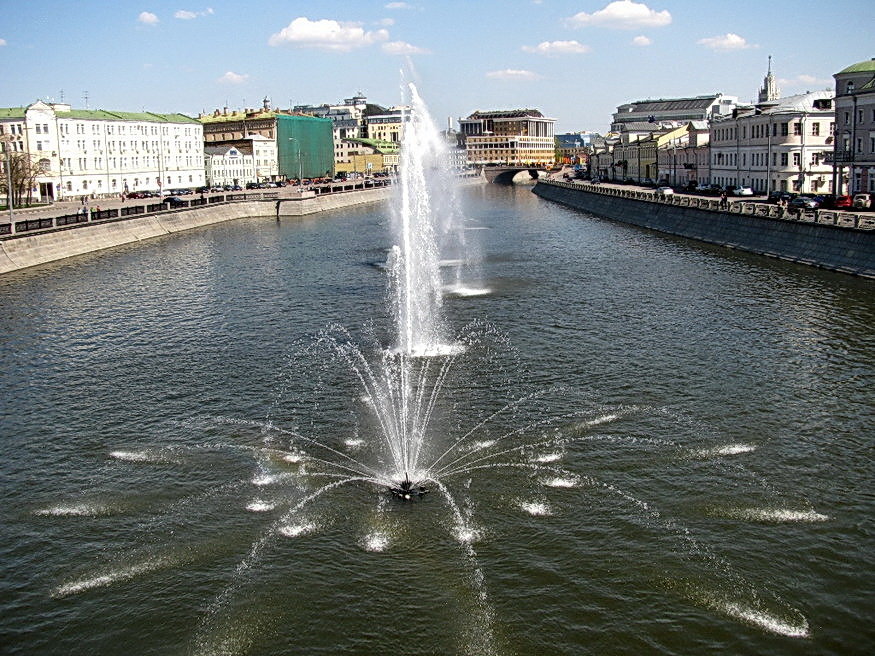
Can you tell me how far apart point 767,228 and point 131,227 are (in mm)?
52500

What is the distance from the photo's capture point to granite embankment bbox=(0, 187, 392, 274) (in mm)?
58459

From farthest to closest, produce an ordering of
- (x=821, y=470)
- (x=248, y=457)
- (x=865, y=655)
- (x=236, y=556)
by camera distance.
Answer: (x=248, y=457) < (x=821, y=470) < (x=236, y=556) < (x=865, y=655)

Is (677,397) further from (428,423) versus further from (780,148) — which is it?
(780,148)

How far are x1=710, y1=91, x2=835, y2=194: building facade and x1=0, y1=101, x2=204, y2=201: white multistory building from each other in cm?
6362

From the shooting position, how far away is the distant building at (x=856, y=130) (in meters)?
67.0

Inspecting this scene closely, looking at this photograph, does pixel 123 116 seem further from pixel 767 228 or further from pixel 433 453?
pixel 433 453

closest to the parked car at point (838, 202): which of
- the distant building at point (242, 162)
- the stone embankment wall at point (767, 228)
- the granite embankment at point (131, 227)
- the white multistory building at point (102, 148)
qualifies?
the stone embankment wall at point (767, 228)

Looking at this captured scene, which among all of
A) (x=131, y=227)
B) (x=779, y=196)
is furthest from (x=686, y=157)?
(x=131, y=227)

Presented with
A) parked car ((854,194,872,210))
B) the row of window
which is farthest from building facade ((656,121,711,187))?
parked car ((854,194,872,210))

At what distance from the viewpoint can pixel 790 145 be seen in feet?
272

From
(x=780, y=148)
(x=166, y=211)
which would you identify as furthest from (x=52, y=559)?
(x=780, y=148)

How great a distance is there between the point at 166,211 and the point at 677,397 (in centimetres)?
7208

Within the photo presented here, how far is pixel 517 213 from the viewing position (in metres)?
111

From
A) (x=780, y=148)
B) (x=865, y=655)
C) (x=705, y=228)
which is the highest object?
(x=780, y=148)
